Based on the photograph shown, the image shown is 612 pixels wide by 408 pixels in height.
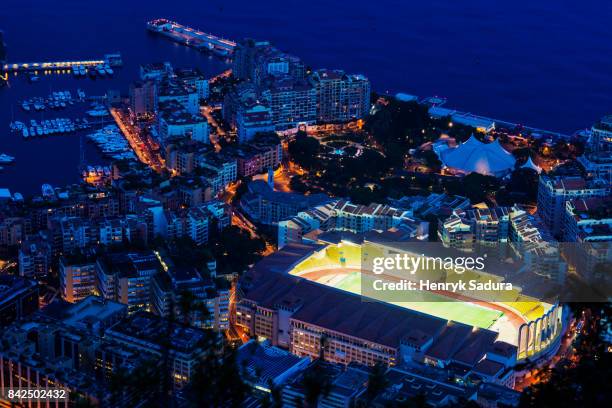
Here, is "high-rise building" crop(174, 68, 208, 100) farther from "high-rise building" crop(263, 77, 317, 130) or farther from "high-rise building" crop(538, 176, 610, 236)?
"high-rise building" crop(538, 176, 610, 236)

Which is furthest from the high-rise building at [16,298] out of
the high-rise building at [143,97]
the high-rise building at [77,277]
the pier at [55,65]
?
the pier at [55,65]

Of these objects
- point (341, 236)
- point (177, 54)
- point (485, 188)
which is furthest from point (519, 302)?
point (177, 54)

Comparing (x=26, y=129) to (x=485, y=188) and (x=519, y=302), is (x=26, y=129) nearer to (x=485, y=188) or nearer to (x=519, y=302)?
(x=485, y=188)

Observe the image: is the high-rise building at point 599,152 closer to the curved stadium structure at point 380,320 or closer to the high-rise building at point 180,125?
the curved stadium structure at point 380,320

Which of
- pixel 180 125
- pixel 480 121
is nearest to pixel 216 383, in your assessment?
pixel 180 125

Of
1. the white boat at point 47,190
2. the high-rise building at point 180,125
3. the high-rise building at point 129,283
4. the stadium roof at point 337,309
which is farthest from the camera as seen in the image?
the high-rise building at point 180,125

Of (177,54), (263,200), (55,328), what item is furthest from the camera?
(177,54)

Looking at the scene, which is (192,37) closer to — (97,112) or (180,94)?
(97,112)
